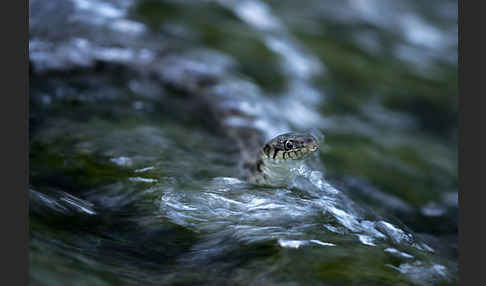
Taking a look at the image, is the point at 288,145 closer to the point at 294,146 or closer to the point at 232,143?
the point at 294,146

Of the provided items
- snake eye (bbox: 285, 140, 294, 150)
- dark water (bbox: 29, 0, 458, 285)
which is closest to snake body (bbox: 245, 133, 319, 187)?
snake eye (bbox: 285, 140, 294, 150)

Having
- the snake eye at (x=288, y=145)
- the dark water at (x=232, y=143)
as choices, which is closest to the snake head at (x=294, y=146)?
the snake eye at (x=288, y=145)

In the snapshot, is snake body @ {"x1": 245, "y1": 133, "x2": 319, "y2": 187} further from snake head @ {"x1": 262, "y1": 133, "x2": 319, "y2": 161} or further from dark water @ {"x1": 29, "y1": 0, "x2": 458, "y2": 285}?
dark water @ {"x1": 29, "y1": 0, "x2": 458, "y2": 285}

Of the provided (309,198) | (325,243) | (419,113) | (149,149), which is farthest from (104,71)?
(419,113)

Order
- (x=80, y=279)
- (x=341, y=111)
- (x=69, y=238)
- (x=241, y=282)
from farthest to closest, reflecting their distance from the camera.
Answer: (x=341, y=111) → (x=69, y=238) → (x=241, y=282) → (x=80, y=279)

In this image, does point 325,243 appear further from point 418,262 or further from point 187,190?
point 187,190

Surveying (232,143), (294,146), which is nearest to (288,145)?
(294,146)
